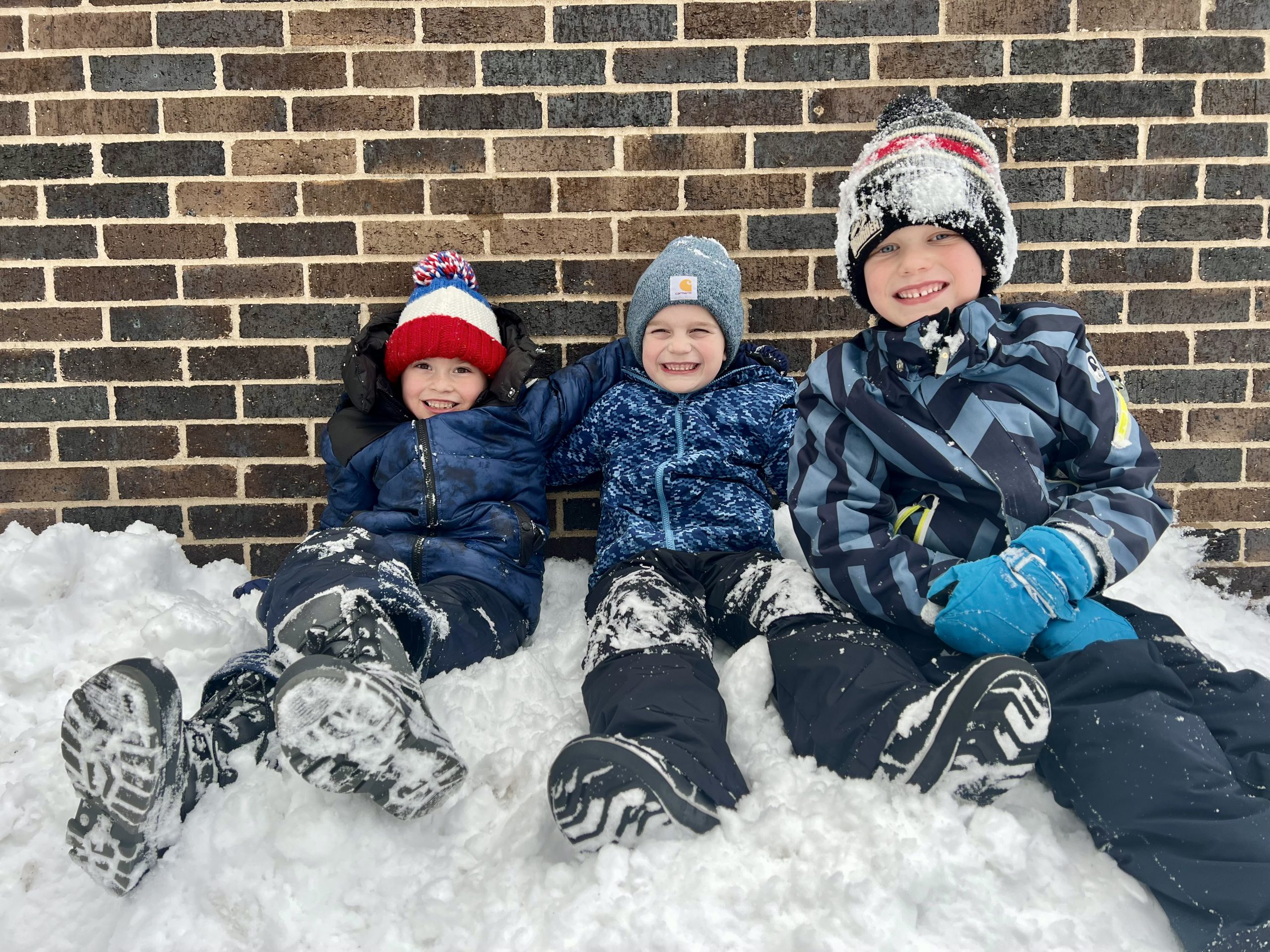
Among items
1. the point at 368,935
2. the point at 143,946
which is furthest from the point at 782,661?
the point at 143,946

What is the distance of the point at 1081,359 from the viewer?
181 centimetres

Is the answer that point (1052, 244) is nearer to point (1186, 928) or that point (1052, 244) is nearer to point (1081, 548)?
point (1081, 548)

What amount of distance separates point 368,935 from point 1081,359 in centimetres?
190

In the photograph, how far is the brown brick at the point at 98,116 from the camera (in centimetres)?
243

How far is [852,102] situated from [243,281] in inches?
80.8

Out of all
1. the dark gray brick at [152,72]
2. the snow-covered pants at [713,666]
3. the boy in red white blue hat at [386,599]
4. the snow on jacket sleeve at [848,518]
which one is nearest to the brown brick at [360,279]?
the boy in red white blue hat at [386,599]

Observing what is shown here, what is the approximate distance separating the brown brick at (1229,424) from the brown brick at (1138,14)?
1.22 m

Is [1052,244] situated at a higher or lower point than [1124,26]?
lower

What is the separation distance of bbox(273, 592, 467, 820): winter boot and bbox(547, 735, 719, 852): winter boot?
0.81 ft

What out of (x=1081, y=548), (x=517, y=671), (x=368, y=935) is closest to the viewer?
(x=368, y=935)

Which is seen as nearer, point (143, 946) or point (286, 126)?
point (143, 946)

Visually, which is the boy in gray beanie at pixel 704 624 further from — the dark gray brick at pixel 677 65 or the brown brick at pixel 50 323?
the brown brick at pixel 50 323

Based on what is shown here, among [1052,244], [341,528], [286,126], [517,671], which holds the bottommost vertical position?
[517,671]

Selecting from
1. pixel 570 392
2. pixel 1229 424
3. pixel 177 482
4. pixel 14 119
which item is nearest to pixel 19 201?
pixel 14 119
